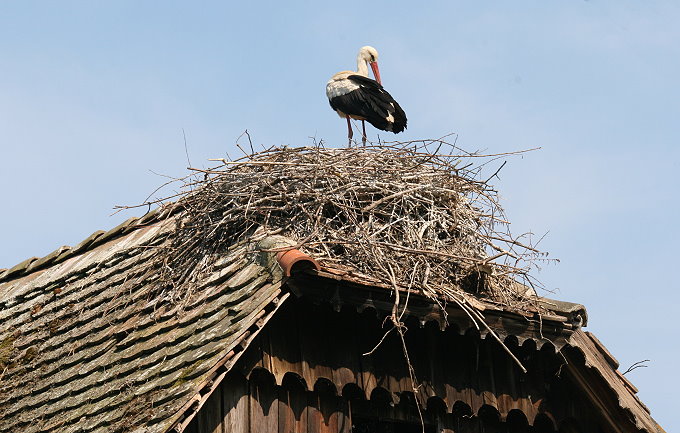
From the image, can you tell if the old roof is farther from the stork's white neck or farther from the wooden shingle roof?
the stork's white neck

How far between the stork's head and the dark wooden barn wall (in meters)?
8.22

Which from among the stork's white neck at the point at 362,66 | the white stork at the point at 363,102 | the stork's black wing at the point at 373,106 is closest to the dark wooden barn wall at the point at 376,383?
A: the white stork at the point at 363,102

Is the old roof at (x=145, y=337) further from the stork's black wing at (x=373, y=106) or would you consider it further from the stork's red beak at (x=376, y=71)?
the stork's red beak at (x=376, y=71)

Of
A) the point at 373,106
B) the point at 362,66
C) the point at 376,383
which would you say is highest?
the point at 362,66

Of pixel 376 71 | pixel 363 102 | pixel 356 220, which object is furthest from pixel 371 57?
pixel 356 220

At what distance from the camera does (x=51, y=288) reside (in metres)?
9.80

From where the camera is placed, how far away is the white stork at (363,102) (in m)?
13.0

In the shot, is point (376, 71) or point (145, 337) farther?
point (376, 71)

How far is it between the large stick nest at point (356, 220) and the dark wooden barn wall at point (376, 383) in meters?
0.37

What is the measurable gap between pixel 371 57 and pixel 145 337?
359 inches

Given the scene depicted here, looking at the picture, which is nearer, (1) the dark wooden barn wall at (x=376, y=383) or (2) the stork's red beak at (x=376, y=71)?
(1) the dark wooden barn wall at (x=376, y=383)

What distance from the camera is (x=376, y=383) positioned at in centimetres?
739

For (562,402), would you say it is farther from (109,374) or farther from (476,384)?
(109,374)

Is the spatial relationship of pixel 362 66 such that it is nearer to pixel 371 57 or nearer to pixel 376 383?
pixel 371 57
